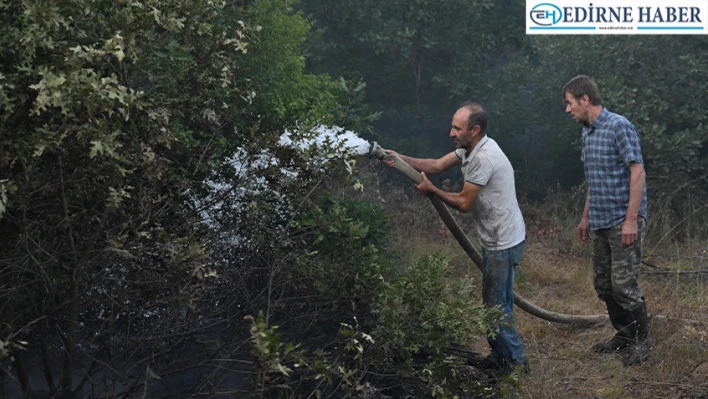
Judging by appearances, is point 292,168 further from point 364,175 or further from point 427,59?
point 427,59

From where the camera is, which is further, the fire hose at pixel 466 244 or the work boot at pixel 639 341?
the work boot at pixel 639 341

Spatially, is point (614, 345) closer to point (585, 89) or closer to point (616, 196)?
point (616, 196)

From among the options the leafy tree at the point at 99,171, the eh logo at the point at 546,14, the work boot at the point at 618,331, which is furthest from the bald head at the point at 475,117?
the eh logo at the point at 546,14

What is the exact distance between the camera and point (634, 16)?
11.1m

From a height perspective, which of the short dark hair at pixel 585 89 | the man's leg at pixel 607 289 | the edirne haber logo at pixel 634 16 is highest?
the edirne haber logo at pixel 634 16

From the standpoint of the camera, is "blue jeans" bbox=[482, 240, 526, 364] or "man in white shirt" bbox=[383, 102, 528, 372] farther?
"blue jeans" bbox=[482, 240, 526, 364]

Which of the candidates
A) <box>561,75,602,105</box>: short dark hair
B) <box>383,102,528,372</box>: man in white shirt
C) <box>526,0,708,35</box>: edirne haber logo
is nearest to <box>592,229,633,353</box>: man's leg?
<box>383,102,528,372</box>: man in white shirt

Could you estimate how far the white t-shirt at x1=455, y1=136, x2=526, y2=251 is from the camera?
5563 mm

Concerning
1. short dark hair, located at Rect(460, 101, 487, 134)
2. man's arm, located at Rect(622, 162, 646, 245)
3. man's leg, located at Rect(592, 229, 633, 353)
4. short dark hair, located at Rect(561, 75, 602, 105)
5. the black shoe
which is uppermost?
short dark hair, located at Rect(561, 75, 602, 105)

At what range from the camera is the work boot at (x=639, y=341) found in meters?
5.99

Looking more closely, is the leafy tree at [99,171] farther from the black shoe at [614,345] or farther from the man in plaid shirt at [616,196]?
the black shoe at [614,345]

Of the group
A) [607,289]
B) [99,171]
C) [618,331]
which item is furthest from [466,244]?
[99,171]

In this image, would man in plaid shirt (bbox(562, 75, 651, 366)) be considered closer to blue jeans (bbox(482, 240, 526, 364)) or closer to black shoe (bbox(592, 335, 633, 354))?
black shoe (bbox(592, 335, 633, 354))

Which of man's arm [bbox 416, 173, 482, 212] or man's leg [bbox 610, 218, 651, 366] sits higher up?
man's arm [bbox 416, 173, 482, 212]
